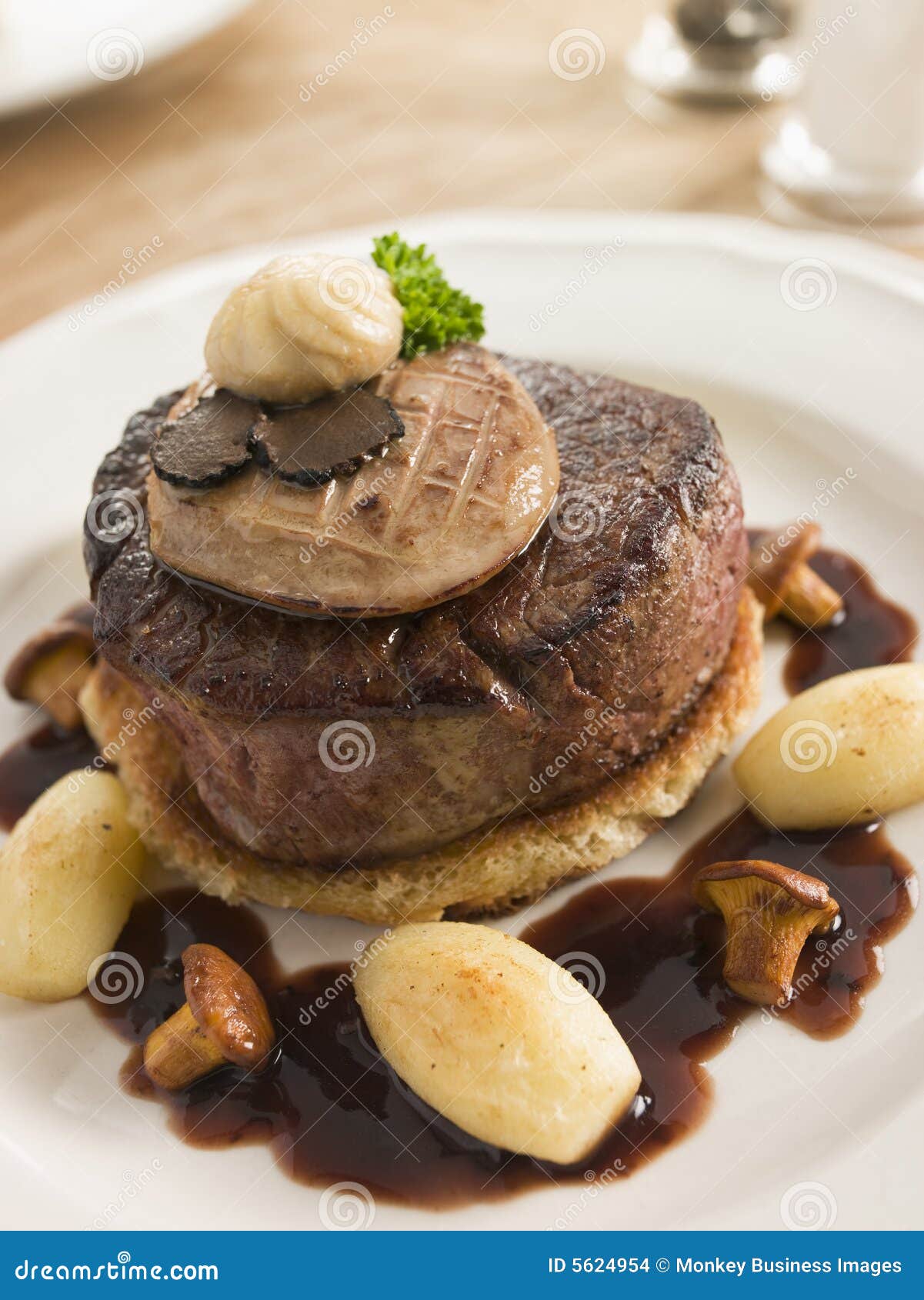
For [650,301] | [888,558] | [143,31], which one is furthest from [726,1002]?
[143,31]

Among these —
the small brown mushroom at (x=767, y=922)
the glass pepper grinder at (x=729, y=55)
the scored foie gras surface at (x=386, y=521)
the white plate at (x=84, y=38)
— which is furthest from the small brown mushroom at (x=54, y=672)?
the glass pepper grinder at (x=729, y=55)

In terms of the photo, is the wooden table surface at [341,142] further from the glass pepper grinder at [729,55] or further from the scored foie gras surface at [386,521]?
the scored foie gras surface at [386,521]

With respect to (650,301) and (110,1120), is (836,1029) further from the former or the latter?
(650,301)

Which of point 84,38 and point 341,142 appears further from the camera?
point 341,142

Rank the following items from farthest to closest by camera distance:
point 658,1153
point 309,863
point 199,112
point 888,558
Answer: point 199,112 < point 888,558 < point 309,863 < point 658,1153

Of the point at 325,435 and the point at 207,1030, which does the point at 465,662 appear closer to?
the point at 325,435

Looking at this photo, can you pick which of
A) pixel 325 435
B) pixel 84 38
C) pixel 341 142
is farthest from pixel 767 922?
pixel 84 38
